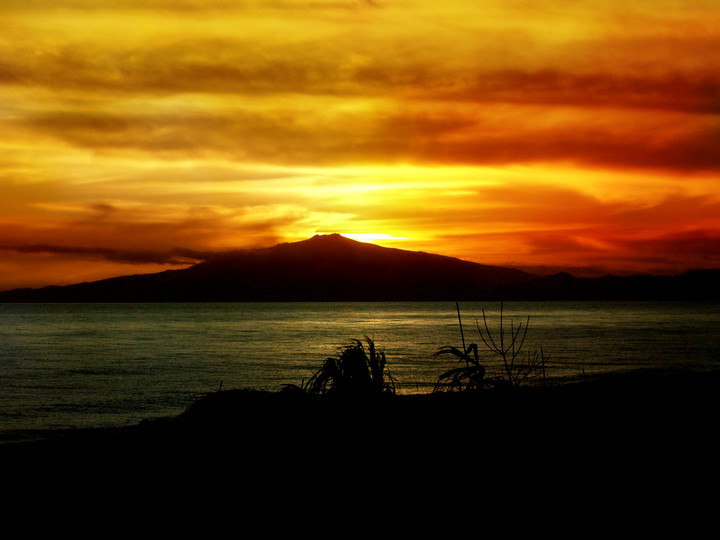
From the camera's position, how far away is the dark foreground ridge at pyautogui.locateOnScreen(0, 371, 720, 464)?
8.15 meters

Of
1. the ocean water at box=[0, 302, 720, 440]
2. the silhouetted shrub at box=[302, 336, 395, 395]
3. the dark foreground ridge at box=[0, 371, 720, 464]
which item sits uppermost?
the silhouetted shrub at box=[302, 336, 395, 395]

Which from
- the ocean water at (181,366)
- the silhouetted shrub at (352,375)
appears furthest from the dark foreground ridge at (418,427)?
the ocean water at (181,366)

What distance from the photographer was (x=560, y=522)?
617cm

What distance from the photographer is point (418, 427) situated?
887 centimetres

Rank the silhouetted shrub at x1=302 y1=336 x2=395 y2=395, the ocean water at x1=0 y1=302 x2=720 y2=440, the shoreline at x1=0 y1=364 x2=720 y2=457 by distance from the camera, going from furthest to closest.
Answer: the ocean water at x1=0 y1=302 x2=720 y2=440, the silhouetted shrub at x1=302 y1=336 x2=395 y2=395, the shoreline at x1=0 y1=364 x2=720 y2=457

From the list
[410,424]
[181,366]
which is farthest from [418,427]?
[181,366]

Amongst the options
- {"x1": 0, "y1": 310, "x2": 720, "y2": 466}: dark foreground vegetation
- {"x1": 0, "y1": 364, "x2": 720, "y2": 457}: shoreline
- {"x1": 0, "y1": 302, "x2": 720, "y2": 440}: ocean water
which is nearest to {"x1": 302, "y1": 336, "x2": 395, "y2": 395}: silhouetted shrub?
{"x1": 0, "y1": 310, "x2": 720, "y2": 466}: dark foreground vegetation

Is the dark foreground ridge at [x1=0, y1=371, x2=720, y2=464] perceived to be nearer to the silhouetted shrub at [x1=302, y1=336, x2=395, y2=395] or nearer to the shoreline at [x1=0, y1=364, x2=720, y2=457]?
the shoreline at [x1=0, y1=364, x2=720, y2=457]

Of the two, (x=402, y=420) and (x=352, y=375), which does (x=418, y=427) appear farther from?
→ (x=352, y=375)

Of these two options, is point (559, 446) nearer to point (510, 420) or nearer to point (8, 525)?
point (510, 420)

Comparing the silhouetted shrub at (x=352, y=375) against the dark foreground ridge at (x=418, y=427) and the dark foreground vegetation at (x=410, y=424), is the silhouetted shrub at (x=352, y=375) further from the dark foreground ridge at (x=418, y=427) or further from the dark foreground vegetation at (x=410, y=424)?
the dark foreground ridge at (x=418, y=427)

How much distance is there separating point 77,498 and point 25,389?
27926 millimetres

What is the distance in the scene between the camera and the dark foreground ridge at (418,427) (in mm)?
8148

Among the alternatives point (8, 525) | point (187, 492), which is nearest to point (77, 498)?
point (8, 525)
